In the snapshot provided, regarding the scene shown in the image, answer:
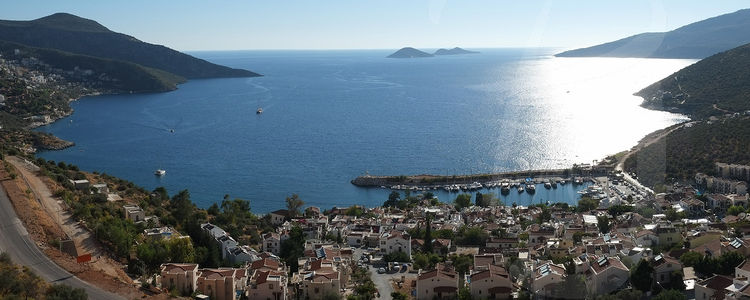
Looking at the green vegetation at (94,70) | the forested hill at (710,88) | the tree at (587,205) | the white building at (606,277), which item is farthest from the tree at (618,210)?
the green vegetation at (94,70)

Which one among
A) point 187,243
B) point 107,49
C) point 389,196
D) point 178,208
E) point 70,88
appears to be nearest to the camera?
point 187,243

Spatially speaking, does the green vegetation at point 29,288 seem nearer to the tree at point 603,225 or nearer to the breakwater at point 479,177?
the tree at point 603,225

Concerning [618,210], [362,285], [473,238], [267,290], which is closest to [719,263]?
[362,285]

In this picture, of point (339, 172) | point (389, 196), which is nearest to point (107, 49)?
point (339, 172)

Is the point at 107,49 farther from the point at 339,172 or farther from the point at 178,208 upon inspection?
the point at 178,208

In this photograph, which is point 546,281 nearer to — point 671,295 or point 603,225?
point 671,295
